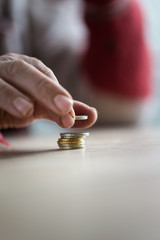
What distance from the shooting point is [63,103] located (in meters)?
0.53

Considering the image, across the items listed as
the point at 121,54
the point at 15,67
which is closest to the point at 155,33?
the point at 121,54

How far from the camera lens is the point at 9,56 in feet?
2.44

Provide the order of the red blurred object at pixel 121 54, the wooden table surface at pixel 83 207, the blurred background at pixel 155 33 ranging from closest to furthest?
the wooden table surface at pixel 83 207, the red blurred object at pixel 121 54, the blurred background at pixel 155 33

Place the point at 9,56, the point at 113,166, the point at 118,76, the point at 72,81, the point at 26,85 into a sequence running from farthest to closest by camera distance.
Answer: the point at 72,81, the point at 118,76, the point at 9,56, the point at 26,85, the point at 113,166

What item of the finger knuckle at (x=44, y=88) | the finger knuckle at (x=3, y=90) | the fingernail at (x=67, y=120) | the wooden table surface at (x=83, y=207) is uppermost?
the finger knuckle at (x=3, y=90)

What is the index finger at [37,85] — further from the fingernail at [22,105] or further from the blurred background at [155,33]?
the blurred background at [155,33]

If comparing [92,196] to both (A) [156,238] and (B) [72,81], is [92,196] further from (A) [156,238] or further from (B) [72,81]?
(B) [72,81]

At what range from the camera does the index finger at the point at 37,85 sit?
1.74ft

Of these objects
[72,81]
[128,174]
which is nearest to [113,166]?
[128,174]

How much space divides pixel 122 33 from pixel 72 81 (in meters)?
0.43

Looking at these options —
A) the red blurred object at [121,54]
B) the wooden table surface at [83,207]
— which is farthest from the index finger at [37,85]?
the red blurred object at [121,54]

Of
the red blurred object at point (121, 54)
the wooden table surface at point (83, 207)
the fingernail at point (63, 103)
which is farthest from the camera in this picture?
the red blurred object at point (121, 54)

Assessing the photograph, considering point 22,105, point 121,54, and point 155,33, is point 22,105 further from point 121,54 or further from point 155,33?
point 155,33

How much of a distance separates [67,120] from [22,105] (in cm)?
7
